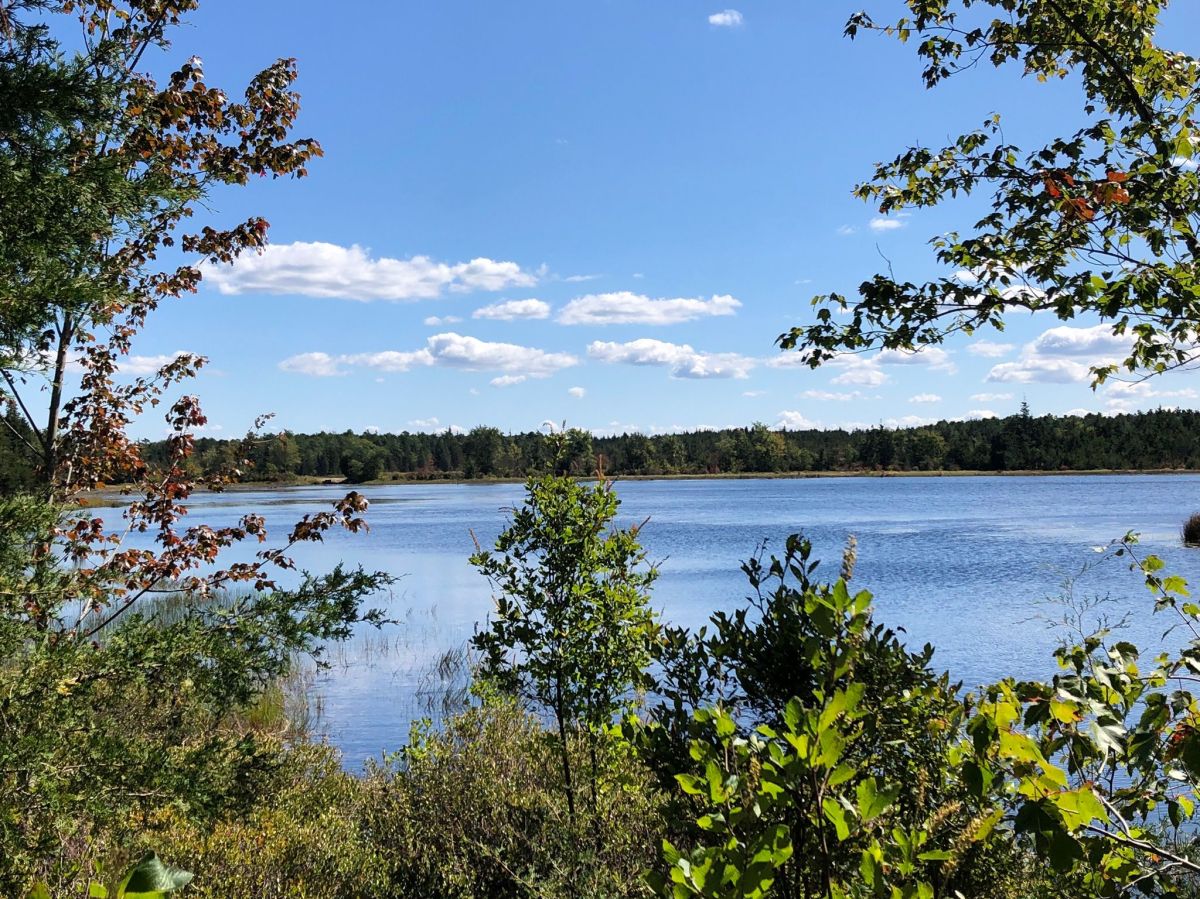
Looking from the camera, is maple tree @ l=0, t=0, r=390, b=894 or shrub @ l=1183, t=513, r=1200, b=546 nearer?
maple tree @ l=0, t=0, r=390, b=894

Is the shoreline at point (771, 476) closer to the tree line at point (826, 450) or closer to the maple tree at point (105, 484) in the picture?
the tree line at point (826, 450)

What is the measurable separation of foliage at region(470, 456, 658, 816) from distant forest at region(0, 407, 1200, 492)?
92286 millimetres

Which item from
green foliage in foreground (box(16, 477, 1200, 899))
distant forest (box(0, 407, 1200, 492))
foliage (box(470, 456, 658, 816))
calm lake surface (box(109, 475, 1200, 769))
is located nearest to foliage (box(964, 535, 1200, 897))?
green foliage in foreground (box(16, 477, 1200, 899))

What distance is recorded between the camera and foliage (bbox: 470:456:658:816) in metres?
5.81

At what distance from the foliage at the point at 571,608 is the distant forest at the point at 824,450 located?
92.3 metres

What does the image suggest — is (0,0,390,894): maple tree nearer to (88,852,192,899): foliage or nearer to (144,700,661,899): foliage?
(144,700,661,899): foliage

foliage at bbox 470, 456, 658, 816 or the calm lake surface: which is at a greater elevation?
foliage at bbox 470, 456, 658, 816

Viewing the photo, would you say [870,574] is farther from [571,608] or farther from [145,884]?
[145,884]

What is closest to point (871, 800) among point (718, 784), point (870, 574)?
point (718, 784)

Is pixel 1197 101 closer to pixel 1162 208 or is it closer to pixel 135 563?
pixel 1162 208

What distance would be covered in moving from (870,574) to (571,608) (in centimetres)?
2206

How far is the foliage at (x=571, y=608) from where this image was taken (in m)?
5.81

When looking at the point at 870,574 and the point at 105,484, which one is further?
the point at 870,574

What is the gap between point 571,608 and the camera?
5.99 metres
